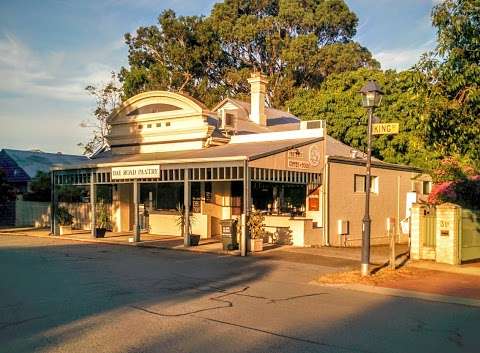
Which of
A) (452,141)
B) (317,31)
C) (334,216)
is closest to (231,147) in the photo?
(334,216)

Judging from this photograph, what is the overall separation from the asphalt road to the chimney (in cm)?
1635

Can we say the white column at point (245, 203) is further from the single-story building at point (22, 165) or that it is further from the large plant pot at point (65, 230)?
the single-story building at point (22, 165)

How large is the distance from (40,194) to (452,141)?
28.9 metres

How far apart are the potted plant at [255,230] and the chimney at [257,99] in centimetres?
1204

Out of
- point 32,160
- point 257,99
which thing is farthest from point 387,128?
point 32,160

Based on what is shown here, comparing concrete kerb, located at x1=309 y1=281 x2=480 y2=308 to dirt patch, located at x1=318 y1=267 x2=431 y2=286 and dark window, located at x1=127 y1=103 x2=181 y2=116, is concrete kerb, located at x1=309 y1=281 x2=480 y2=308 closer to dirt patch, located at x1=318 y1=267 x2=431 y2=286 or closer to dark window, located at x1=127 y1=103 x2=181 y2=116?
dirt patch, located at x1=318 y1=267 x2=431 y2=286

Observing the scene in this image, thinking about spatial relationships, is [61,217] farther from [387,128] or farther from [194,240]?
[387,128]

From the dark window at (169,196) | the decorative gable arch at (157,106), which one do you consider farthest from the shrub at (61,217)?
the decorative gable arch at (157,106)

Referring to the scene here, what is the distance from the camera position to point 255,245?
1916 centimetres

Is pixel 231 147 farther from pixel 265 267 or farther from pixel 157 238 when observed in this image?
pixel 265 267

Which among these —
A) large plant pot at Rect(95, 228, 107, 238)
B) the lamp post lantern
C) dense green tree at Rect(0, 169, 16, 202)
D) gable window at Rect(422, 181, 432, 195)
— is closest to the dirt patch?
the lamp post lantern

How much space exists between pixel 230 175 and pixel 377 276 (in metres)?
7.17

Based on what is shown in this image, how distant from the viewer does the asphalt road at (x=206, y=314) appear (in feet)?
24.0

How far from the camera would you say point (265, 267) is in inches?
618
